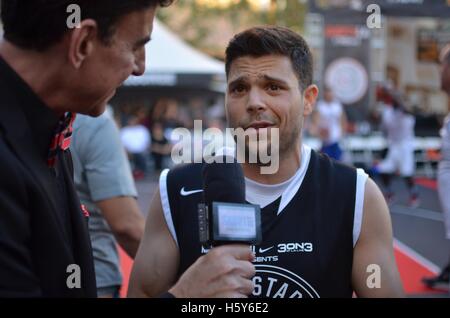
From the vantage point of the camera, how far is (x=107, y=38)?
165 centimetres

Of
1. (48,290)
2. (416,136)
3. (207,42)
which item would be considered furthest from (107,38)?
(207,42)

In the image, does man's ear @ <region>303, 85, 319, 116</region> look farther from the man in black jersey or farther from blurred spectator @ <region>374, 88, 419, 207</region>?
blurred spectator @ <region>374, 88, 419, 207</region>

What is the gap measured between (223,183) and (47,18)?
62 cm

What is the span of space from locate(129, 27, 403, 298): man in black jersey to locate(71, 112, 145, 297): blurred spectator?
2.80 ft

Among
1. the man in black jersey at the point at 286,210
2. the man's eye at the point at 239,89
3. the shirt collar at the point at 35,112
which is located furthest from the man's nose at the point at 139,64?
the man's eye at the point at 239,89

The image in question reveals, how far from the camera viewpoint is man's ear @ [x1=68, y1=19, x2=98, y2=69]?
1.61m

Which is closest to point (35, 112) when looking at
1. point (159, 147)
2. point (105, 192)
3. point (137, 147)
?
point (105, 192)

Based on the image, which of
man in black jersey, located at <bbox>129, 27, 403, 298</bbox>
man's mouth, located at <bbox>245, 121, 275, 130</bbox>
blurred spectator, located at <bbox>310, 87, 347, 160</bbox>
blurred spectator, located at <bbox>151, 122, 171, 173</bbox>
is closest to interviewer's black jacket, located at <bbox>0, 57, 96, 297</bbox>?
man in black jersey, located at <bbox>129, 27, 403, 298</bbox>

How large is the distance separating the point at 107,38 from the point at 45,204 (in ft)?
1.38

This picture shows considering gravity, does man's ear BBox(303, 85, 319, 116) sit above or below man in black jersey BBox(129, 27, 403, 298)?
above

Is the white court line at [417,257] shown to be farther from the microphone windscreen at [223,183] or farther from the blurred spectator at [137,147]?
the blurred spectator at [137,147]

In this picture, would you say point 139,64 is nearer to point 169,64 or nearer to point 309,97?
point 309,97

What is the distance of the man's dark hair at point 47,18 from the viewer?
1.59 m
